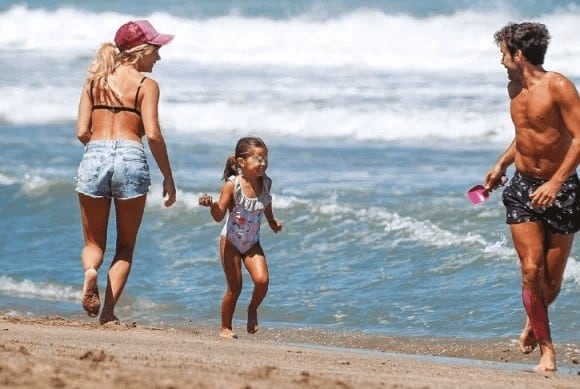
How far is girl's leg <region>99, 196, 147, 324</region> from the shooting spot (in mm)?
7496

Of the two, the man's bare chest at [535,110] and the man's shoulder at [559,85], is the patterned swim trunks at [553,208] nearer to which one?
the man's bare chest at [535,110]

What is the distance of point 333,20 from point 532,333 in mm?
30692

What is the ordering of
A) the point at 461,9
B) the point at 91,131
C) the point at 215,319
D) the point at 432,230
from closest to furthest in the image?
1. the point at 91,131
2. the point at 215,319
3. the point at 432,230
4. the point at 461,9

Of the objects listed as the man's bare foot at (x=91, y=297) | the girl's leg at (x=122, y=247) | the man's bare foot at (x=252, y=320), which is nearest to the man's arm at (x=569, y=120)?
the man's bare foot at (x=252, y=320)

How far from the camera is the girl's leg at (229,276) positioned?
776cm

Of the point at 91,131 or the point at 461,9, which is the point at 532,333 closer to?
the point at 91,131

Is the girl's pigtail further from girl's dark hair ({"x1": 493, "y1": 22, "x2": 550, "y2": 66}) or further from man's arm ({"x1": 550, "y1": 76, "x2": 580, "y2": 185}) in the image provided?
man's arm ({"x1": 550, "y1": 76, "x2": 580, "y2": 185})

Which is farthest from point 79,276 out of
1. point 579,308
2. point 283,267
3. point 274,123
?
point 274,123

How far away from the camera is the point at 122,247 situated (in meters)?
7.66

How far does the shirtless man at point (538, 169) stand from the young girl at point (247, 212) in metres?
1.53

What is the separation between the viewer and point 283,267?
10508mm

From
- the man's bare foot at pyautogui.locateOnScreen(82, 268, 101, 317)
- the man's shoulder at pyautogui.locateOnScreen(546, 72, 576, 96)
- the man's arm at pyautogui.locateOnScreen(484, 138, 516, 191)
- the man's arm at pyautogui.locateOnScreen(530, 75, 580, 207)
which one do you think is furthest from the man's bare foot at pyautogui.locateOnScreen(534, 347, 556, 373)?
the man's bare foot at pyautogui.locateOnScreen(82, 268, 101, 317)

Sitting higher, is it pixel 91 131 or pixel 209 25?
pixel 91 131

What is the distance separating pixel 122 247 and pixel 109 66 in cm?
101
